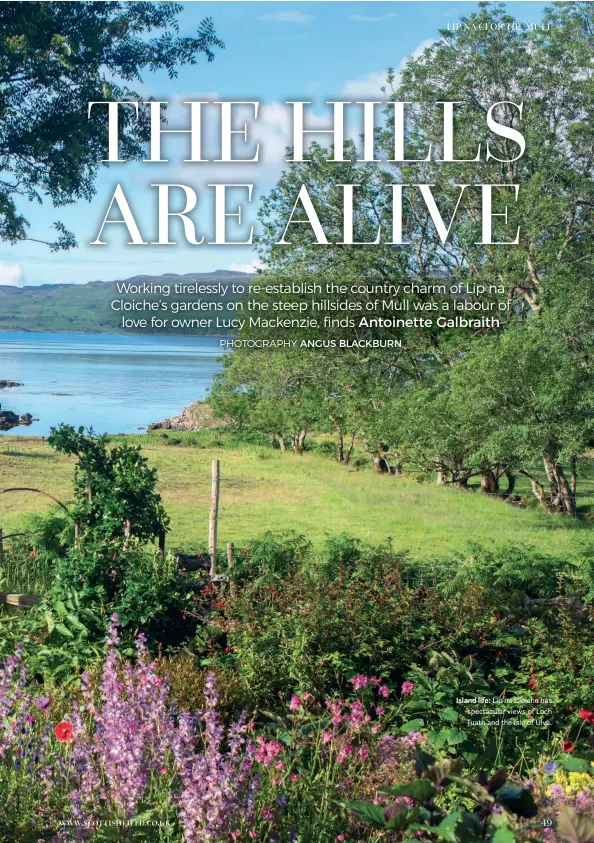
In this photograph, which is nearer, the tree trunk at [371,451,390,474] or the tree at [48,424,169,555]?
the tree at [48,424,169,555]

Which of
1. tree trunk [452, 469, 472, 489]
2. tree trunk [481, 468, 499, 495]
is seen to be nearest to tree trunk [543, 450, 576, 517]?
tree trunk [481, 468, 499, 495]

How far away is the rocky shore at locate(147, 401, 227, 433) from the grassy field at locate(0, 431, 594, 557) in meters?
5.51

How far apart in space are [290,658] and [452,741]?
3.69 ft

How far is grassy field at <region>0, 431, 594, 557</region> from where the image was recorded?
12938mm

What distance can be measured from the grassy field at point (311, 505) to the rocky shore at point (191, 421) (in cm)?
551

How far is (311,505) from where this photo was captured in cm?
1572

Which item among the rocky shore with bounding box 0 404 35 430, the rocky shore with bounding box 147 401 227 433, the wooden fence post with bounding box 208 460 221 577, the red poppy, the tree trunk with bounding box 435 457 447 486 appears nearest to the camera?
the red poppy

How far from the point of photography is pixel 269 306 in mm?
16641

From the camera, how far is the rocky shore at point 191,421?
25469mm

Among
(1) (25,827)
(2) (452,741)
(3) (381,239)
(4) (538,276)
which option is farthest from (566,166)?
(1) (25,827)

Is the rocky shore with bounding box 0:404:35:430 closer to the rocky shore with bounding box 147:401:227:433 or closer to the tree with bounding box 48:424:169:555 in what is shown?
the rocky shore with bounding box 147:401:227:433

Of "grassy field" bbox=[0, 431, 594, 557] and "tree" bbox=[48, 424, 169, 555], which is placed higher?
"tree" bbox=[48, 424, 169, 555]

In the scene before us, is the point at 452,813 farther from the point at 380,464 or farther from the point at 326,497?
the point at 380,464

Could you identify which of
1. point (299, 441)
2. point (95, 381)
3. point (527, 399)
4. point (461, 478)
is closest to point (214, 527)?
point (527, 399)
